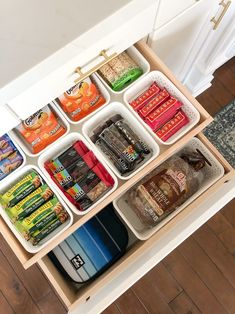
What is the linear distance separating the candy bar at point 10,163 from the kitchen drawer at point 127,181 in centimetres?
13

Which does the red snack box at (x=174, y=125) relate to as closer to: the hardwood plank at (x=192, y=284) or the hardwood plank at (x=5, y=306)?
the hardwood plank at (x=192, y=284)

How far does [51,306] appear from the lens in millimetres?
1383

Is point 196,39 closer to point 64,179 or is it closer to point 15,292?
point 64,179

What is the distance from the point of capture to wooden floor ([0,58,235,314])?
139cm

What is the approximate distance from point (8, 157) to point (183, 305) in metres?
0.95

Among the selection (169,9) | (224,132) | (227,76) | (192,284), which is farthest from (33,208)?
(227,76)

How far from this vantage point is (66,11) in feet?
2.33

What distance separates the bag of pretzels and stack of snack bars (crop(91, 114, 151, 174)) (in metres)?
0.14

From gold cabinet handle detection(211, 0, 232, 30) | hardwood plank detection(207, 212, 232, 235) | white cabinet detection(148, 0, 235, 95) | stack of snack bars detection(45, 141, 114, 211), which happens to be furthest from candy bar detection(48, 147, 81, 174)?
hardwood plank detection(207, 212, 232, 235)

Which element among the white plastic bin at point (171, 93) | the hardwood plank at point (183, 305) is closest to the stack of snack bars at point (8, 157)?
the white plastic bin at point (171, 93)

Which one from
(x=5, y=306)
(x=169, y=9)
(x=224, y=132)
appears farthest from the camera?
(x=224, y=132)

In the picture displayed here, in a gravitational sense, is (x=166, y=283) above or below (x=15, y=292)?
below

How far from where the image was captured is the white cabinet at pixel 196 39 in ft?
3.01

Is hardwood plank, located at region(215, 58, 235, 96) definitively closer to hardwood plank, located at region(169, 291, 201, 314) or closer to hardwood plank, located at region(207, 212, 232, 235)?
hardwood plank, located at region(207, 212, 232, 235)
